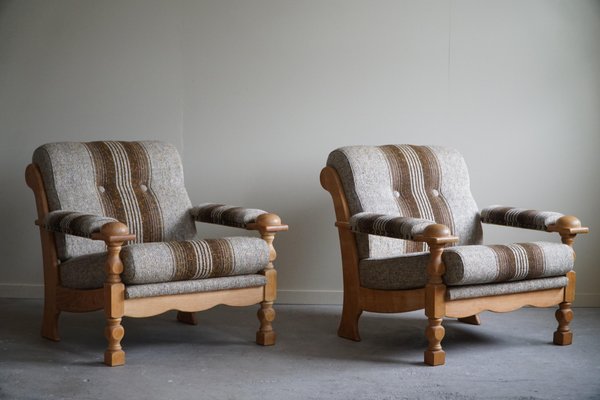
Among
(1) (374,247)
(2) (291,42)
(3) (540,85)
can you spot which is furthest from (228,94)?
(3) (540,85)

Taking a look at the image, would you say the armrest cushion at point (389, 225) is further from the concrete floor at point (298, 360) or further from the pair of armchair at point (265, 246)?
the concrete floor at point (298, 360)

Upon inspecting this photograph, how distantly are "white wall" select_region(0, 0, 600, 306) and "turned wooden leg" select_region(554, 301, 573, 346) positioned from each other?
1.05m

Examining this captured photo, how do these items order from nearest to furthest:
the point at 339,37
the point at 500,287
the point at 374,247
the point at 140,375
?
the point at 140,375, the point at 500,287, the point at 374,247, the point at 339,37

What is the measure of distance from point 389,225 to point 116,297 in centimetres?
115

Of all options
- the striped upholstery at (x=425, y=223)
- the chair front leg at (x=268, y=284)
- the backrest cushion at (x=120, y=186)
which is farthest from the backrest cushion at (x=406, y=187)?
the backrest cushion at (x=120, y=186)

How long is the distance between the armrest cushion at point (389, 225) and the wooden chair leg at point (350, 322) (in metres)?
0.37

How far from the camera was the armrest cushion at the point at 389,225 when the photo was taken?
3461 millimetres

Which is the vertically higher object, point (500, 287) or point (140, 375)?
point (500, 287)

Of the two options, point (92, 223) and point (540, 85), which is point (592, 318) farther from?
point (92, 223)

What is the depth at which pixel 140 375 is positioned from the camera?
3.26 m

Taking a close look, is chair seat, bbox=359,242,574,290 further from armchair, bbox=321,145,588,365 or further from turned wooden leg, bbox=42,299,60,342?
turned wooden leg, bbox=42,299,60,342

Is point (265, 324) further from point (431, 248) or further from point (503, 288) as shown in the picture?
point (503, 288)

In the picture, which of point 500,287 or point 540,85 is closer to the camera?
point 500,287

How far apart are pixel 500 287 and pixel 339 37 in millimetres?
1864
